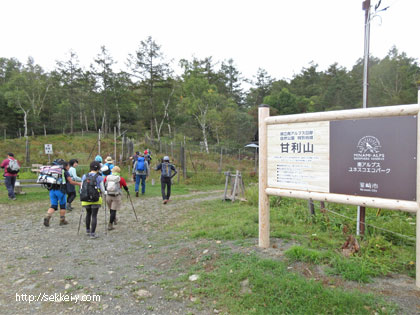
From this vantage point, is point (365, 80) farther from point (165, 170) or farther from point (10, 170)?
point (10, 170)

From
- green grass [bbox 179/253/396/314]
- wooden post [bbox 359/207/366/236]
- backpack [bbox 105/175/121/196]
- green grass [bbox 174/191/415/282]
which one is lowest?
green grass [bbox 179/253/396/314]

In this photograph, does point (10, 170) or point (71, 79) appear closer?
point (10, 170)

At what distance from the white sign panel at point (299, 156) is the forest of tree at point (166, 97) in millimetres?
30413

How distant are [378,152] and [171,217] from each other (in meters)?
6.22

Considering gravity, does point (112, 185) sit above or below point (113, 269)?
above

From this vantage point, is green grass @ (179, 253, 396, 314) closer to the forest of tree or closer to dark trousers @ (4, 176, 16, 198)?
dark trousers @ (4, 176, 16, 198)

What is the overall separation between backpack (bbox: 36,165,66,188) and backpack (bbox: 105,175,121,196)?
1.32 metres

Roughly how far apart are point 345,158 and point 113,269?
4.04 m

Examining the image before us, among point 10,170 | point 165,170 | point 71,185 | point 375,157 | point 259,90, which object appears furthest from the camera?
point 259,90

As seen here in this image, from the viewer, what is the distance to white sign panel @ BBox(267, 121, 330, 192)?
14.4ft

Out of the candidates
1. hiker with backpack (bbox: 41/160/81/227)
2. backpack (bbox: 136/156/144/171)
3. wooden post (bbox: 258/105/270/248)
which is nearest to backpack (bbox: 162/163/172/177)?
backpack (bbox: 136/156/144/171)

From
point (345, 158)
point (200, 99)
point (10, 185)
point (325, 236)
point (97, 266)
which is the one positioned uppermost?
point (200, 99)

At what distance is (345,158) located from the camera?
417cm

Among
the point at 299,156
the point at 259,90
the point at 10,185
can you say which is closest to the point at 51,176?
the point at 10,185
